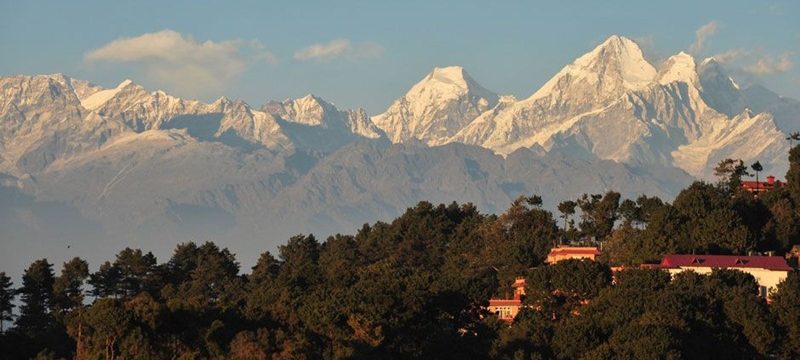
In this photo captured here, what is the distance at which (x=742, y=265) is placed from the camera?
136125mm

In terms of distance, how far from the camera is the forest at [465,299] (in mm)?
107688

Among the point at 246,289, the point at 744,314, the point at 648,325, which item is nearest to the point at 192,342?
the point at 648,325

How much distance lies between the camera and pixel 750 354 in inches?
4513

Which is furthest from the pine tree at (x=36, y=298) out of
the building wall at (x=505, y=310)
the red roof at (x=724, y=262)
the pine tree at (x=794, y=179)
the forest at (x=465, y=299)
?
the pine tree at (x=794, y=179)

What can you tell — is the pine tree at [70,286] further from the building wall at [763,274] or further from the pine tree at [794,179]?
the pine tree at [794,179]

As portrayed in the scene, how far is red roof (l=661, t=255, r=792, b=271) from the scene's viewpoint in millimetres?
136125

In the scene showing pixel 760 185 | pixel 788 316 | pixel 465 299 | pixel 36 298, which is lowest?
pixel 788 316

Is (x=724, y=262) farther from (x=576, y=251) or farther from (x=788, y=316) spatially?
(x=788, y=316)

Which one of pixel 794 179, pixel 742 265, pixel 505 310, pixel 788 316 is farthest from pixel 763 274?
pixel 794 179

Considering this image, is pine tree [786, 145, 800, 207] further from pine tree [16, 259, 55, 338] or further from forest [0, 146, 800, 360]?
pine tree [16, 259, 55, 338]

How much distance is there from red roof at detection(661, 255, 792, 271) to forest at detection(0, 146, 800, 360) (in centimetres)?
285

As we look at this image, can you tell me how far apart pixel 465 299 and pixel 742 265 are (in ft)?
71.6

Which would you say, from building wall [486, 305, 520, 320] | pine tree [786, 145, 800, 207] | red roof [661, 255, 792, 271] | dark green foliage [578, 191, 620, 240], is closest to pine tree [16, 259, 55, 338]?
building wall [486, 305, 520, 320]

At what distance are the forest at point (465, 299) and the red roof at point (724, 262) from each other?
9.34ft
